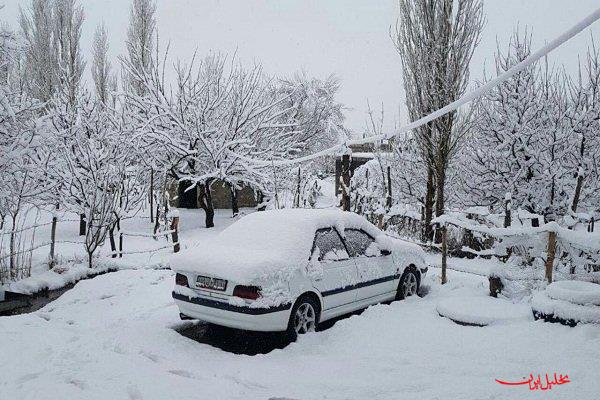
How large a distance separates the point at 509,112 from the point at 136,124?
1367 centimetres

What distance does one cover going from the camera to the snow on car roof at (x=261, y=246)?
16.7ft

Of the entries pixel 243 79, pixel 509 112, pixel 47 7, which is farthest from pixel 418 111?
pixel 47 7

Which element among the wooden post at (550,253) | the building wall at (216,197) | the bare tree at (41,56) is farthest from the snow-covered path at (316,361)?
the bare tree at (41,56)

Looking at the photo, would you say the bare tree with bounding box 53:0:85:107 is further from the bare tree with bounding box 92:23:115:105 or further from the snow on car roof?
the snow on car roof

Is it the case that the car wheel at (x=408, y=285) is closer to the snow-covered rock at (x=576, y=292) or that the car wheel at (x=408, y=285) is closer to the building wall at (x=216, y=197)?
the snow-covered rock at (x=576, y=292)

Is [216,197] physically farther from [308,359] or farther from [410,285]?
[308,359]

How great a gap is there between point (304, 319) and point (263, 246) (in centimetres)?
101

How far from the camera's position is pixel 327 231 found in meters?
6.07

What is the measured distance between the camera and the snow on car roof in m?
5.09

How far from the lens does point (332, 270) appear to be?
229 inches

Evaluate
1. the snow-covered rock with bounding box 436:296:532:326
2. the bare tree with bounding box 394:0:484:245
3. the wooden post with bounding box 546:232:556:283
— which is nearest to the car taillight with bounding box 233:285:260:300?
the snow-covered rock with bounding box 436:296:532:326

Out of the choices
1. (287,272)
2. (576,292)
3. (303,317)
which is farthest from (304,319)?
(576,292)

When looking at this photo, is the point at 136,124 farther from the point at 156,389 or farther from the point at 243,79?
the point at 156,389

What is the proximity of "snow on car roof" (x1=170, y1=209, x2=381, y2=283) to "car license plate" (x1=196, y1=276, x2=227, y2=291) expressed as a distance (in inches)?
3.4
